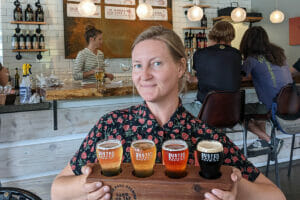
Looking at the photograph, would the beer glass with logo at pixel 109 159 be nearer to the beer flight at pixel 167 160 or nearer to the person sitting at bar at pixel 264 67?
the beer flight at pixel 167 160

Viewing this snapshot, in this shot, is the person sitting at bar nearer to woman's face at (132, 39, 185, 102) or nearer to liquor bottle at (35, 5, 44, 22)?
woman's face at (132, 39, 185, 102)

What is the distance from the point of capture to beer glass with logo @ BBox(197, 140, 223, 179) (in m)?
0.94

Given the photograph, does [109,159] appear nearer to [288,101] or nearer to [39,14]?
[288,101]

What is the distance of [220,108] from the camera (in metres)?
2.67

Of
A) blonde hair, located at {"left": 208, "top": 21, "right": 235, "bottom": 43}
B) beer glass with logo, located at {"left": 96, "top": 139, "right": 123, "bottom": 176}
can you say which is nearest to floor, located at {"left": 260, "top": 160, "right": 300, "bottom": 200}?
blonde hair, located at {"left": 208, "top": 21, "right": 235, "bottom": 43}

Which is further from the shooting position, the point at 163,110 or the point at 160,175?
the point at 163,110

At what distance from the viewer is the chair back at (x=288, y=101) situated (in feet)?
9.45

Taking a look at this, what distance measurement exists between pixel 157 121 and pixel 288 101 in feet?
6.55

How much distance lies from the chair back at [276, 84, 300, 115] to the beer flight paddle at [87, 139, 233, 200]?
2.12 meters

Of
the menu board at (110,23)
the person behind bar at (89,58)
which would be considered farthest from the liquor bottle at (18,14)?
the person behind bar at (89,58)

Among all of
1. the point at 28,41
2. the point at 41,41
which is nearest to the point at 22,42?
the point at 28,41

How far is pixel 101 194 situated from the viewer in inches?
36.3

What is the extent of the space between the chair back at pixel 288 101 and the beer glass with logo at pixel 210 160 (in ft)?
7.03

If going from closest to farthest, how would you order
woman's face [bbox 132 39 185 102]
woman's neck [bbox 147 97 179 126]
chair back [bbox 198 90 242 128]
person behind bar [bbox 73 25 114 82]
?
woman's face [bbox 132 39 185 102] → woman's neck [bbox 147 97 179 126] → chair back [bbox 198 90 242 128] → person behind bar [bbox 73 25 114 82]
